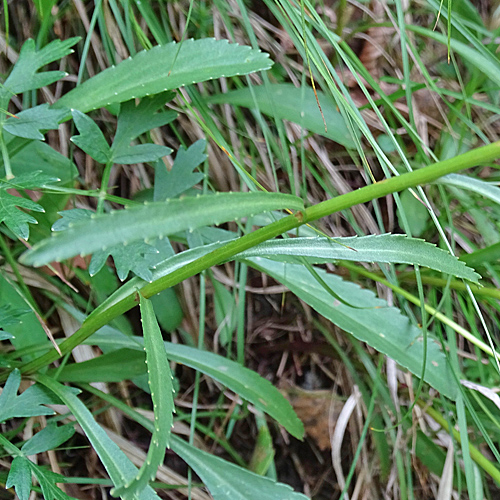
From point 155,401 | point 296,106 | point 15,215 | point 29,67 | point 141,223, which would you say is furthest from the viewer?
point 296,106

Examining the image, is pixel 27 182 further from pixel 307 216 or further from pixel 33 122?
pixel 307 216

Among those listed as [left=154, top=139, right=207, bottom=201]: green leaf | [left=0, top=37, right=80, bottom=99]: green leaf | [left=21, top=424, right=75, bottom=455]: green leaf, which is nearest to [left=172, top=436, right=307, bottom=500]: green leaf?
[left=21, top=424, right=75, bottom=455]: green leaf

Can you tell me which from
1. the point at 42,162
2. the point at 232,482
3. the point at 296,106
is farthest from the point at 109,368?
the point at 296,106

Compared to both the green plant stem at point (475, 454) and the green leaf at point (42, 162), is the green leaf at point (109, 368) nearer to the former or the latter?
the green leaf at point (42, 162)

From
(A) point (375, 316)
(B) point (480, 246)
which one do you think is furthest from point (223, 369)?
(B) point (480, 246)

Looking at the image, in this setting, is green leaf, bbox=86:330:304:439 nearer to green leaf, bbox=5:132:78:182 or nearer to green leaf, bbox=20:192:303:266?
green leaf, bbox=5:132:78:182

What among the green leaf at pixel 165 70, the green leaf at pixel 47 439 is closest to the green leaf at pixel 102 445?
the green leaf at pixel 47 439
